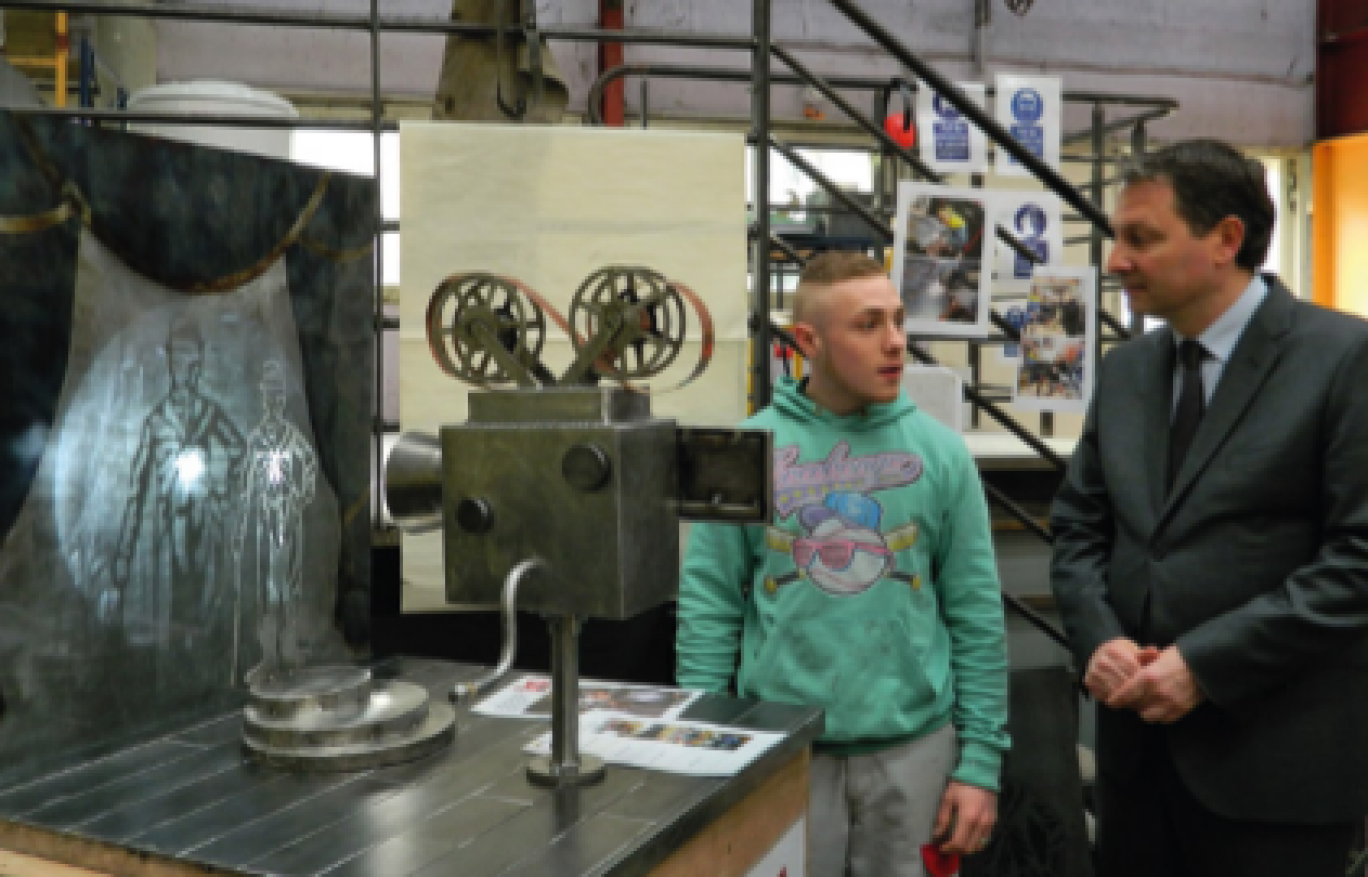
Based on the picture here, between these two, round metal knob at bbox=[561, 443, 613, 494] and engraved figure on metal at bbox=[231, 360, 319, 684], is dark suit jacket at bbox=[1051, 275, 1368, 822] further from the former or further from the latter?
engraved figure on metal at bbox=[231, 360, 319, 684]

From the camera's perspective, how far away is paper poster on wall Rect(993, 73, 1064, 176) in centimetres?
317

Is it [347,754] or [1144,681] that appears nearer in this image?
[347,754]

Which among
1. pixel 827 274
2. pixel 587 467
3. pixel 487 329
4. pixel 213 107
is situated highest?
pixel 213 107

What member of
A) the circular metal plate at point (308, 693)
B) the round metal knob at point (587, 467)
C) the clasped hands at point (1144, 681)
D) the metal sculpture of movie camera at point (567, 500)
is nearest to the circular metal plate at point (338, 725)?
the circular metal plate at point (308, 693)

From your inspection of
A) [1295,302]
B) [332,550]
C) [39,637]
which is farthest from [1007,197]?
[39,637]

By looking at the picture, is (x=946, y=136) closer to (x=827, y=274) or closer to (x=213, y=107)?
(x=827, y=274)

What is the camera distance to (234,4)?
232 inches

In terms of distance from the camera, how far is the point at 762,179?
7.95 feet

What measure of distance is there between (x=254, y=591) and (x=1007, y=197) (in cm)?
194

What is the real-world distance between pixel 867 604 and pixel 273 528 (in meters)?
0.90

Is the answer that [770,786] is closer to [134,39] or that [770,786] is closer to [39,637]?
[39,637]

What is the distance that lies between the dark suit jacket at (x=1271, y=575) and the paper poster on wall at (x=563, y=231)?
2.88 feet

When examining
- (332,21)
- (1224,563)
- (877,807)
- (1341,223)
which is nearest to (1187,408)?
(1224,563)

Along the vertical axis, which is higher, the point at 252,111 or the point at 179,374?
the point at 252,111
